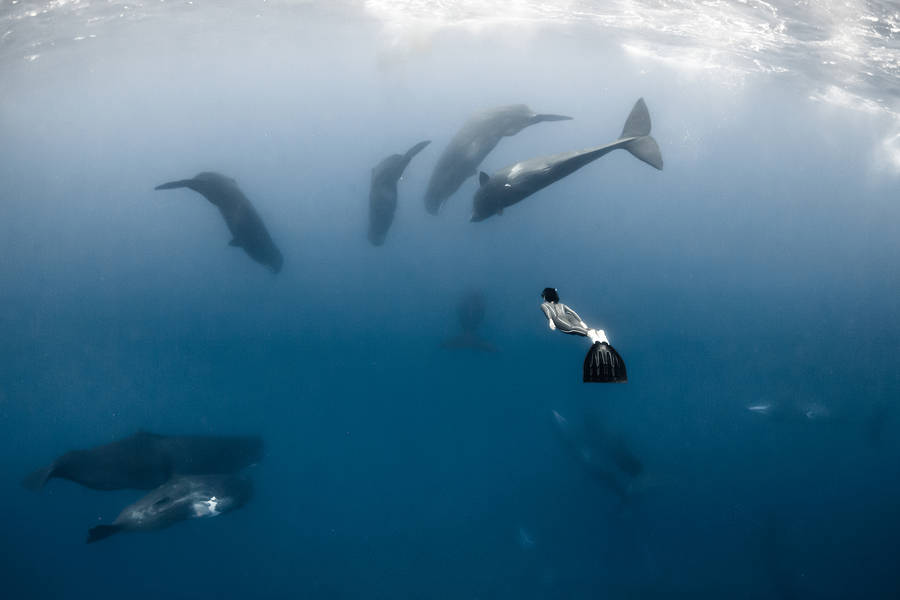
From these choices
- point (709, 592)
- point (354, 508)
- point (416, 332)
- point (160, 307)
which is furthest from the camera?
point (160, 307)

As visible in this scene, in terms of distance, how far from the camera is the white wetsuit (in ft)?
15.1

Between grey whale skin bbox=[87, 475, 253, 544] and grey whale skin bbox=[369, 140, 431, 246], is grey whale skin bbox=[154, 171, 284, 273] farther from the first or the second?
grey whale skin bbox=[87, 475, 253, 544]

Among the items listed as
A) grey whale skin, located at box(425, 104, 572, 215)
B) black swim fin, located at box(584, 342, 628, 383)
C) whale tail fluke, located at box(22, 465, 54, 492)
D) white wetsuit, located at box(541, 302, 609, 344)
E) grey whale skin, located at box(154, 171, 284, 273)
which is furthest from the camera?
grey whale skin, located at box(425, 104, 572, 215)

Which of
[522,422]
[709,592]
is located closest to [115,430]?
[522,422]

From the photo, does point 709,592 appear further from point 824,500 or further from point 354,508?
point 354,508

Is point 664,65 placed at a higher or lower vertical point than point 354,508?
higher

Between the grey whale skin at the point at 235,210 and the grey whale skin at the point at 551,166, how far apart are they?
686cm

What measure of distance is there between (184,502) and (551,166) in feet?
38.8

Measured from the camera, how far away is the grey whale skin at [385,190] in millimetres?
13688

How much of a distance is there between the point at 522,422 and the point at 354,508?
7122mm

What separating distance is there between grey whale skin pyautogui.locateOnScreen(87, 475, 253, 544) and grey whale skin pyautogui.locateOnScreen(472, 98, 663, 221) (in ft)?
32.1

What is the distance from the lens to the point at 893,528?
757 inches

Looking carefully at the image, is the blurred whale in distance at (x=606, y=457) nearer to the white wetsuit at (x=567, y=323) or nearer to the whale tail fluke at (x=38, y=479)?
the white wetsuit at (x=567, y=323)

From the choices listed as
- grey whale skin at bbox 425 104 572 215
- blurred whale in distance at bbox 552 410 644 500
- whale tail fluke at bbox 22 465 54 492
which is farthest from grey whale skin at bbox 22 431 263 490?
blurred whale in distance at bbox 552 410 644 500
